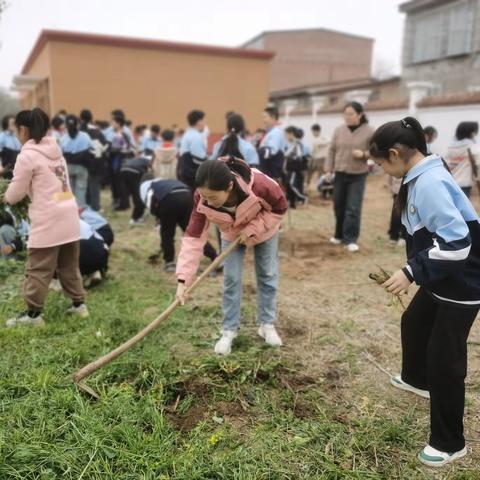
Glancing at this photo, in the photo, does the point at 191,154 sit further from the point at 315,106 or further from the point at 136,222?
the point at 315,106

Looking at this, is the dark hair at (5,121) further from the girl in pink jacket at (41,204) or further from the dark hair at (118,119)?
the girl in pink jacket at (41,204)

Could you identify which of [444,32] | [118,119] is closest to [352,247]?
[118,119]

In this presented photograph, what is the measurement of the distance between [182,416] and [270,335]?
987 millimetres

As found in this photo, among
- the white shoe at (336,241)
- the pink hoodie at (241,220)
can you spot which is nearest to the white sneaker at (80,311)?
the pink hoodie at (241,220)

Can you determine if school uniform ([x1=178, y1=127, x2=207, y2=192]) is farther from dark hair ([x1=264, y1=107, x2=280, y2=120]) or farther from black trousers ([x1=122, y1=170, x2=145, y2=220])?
black trousers ([x1=122, y1=170, x2=145, y2=220])

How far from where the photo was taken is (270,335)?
3.53 m

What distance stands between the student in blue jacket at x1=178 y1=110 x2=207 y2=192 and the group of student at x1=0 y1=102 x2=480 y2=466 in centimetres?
99

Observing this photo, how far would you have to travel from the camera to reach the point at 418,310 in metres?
2.57

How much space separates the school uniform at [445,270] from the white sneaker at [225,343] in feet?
4.60

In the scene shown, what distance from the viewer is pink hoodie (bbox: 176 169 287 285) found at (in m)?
3.07

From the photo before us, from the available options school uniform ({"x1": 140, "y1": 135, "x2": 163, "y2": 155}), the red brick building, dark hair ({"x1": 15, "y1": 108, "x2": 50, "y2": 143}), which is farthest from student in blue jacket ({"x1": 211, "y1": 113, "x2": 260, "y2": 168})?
the red brick building

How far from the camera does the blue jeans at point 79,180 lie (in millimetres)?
7105

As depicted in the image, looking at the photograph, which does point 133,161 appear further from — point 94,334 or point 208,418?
point 208,418

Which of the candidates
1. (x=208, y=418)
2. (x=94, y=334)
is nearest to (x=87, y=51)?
(x=94, y=334)
